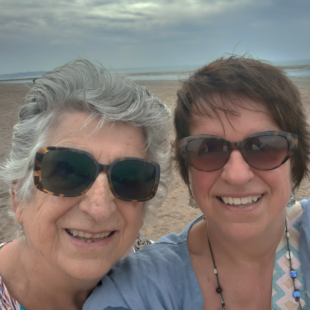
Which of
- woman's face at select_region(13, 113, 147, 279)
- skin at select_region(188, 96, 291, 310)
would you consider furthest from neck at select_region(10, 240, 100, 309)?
skin at select_region(188, 96, 291, 310)

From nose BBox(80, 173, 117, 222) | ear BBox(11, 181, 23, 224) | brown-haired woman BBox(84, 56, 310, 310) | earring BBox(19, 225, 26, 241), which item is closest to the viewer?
nose BBox(80, 173, 117, 222)

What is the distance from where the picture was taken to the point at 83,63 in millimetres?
1666

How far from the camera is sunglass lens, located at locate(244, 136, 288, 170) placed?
1.48 metres

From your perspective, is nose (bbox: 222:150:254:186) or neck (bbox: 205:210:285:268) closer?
nose (bbox: 222:150:254:186)

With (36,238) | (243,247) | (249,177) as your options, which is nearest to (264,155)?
(249,177)

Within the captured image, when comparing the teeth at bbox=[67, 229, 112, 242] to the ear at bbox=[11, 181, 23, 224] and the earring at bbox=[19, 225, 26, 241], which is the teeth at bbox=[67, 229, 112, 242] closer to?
the ear at bbox=[11, 181, 23, 224]

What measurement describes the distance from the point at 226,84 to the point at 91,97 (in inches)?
29.6

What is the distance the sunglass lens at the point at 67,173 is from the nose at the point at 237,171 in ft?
2.31

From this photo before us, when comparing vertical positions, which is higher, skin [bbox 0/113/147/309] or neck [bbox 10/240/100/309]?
skin [bbox 0/113/147/309]

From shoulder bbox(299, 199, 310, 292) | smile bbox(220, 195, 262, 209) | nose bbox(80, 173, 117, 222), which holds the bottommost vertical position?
shoulder bbox(299, 199, 310, 292)

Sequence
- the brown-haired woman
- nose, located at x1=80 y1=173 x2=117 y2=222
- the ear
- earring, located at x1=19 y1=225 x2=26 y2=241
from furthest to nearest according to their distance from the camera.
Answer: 1. earring, located at x1=19 y1=225 x2=26 y2=241
2. the ear
3. the brown-haired woman
4. nose, located at x1=80 y1=173 x2=117 y2=222

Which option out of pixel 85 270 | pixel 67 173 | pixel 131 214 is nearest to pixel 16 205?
pixel 67 173

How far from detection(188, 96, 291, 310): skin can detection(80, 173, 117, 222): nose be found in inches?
20.5

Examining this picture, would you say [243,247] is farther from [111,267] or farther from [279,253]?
[111,267]
